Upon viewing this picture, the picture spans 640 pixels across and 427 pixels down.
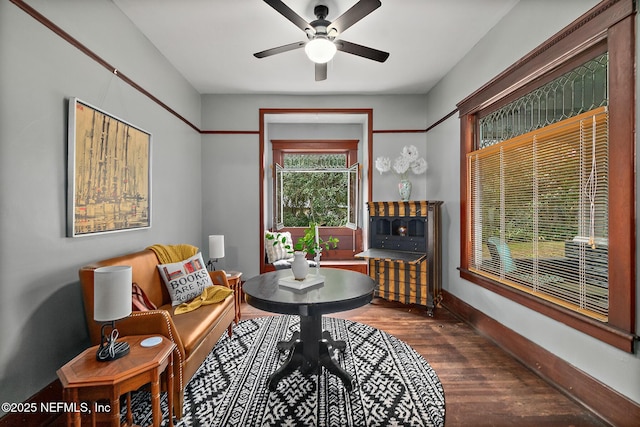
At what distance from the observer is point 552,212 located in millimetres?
2268

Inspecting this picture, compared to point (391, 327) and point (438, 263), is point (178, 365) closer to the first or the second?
point (391, 327)

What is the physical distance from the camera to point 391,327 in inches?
129

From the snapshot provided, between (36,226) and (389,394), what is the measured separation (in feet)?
7.96

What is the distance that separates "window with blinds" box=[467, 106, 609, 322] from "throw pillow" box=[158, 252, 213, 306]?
278cm

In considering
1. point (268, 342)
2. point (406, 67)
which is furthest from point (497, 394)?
point (406, 67)

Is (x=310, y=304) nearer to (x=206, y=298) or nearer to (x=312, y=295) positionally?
(x=312, y=295)

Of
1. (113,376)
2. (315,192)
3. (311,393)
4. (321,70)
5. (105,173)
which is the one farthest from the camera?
(315,192)

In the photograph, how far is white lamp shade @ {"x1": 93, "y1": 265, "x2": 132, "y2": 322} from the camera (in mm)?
1555

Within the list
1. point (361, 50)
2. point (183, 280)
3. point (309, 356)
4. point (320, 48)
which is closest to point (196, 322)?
point (183, 280)

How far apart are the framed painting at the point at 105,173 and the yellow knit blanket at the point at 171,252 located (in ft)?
0.92

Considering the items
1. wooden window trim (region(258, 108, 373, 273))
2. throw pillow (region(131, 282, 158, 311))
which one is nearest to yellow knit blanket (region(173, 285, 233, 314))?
throw pillow (region(131, 282, 158, 311))

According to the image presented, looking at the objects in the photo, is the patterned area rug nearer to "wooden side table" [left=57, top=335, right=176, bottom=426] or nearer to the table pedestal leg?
the table pedestal leg

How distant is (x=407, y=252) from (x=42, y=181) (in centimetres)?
357

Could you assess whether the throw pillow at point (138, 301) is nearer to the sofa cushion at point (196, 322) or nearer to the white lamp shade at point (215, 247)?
the sofa cushion at point (196, 322)
